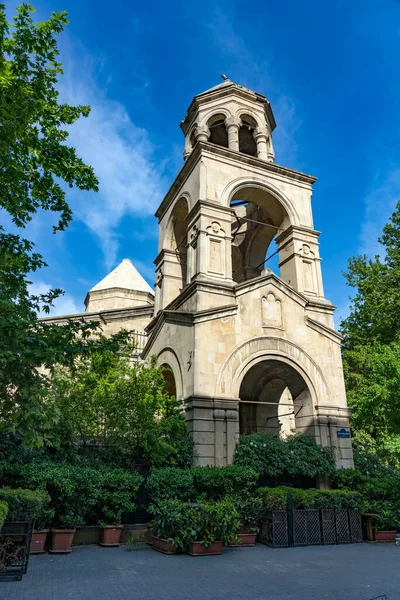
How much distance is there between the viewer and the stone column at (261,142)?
21.2 meters

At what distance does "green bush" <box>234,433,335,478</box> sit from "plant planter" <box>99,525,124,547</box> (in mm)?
4232

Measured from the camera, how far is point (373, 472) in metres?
15.5

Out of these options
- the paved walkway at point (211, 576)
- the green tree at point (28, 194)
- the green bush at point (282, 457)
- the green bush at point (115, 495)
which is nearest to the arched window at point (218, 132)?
the green tree at point (28, 194)

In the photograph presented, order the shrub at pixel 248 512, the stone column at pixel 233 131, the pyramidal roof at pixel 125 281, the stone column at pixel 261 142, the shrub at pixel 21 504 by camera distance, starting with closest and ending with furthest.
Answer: the shrub at pixel 21 504, the shrub at pixel 248 512, the stone column at pixel 233 131, the stone column at pixel 261 142, the pyramidal roof at pixel 125 281

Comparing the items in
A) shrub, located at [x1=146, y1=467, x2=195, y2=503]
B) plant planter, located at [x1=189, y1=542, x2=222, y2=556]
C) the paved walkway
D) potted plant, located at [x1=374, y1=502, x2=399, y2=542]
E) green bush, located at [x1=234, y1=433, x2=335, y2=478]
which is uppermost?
green bush, located at [x1=234, y1=433, x2=335, y2=478]

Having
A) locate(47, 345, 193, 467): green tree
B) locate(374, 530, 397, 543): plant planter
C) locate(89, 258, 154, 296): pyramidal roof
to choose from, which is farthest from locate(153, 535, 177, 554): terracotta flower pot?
locate(89, 258, 154, 296): pyramidal roof

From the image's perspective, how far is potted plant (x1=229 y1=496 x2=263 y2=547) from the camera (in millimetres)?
10977

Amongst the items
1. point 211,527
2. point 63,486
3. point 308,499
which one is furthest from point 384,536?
point 63,486

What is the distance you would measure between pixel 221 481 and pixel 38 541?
4.84 meters

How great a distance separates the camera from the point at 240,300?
16359mm

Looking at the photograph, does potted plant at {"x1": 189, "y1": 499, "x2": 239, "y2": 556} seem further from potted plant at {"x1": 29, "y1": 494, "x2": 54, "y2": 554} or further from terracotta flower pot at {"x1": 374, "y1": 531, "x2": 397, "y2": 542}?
terracotta flower pot at {"x1": 374, "y1": 531, "x2": 397, "y2": 542}

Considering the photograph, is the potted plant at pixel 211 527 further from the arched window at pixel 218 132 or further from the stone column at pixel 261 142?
the arched window at pixel 218 132

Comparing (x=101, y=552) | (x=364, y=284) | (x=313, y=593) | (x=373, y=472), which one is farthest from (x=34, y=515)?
(x=364, y=284)

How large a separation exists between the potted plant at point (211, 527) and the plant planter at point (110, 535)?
7.11ft
